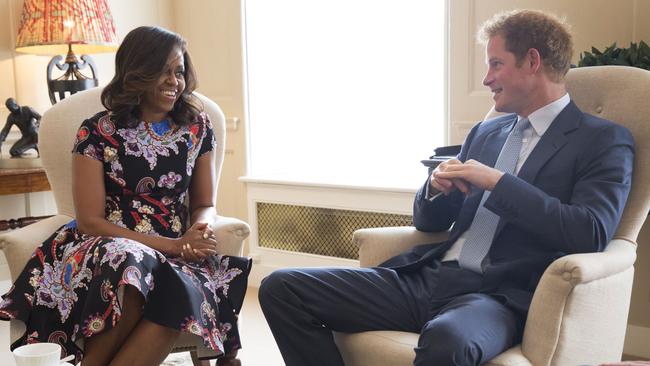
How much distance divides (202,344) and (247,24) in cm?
233

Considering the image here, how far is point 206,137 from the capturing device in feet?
8.20

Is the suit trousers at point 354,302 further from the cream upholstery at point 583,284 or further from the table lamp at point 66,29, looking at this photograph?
the table lamp at point 66,29

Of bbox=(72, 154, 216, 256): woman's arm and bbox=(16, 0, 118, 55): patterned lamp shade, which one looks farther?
bbox=(16, 0, 118, 55): patterned lamp shade

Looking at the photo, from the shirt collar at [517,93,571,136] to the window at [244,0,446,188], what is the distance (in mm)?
1331

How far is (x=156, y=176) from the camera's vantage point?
93.2 inches

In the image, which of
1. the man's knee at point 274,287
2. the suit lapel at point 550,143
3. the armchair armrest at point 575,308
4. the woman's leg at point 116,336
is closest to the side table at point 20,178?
the woman's leg at point 116,336

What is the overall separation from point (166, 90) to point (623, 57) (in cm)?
150

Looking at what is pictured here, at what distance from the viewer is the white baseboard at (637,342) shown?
9.50ft

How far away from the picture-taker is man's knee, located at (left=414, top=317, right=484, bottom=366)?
166 cm

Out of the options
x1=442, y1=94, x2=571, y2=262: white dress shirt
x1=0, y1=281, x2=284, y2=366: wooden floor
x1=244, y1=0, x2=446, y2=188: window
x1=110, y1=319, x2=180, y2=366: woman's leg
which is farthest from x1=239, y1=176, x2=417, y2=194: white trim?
x1=110, y1=319, x2=180, y2=366: woman's leg

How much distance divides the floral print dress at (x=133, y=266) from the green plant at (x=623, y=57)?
1.31 metres

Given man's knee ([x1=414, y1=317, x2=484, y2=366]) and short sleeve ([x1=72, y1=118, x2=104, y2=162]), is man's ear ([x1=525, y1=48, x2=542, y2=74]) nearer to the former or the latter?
man's knee ([x1=414, y1=317, x2=484, y2=366])

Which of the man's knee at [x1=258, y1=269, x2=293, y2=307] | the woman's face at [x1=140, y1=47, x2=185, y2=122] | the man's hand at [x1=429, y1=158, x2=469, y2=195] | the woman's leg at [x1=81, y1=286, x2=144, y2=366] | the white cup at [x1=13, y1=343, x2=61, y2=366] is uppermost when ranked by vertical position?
the woman's face at [x1=140, y1=47, x2=185, y2=122]

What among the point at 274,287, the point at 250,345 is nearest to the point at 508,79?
the point at 274,287
